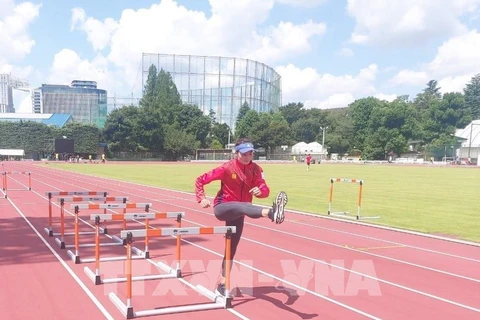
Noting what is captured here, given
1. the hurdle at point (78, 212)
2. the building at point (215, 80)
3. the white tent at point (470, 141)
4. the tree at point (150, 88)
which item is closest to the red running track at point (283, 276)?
the hurdle at point (78, 212)

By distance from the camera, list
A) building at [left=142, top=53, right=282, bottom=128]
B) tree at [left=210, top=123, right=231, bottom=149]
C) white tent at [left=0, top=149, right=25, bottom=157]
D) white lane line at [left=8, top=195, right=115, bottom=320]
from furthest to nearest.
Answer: building at [left=142, top=53, right=282, bottom=128]
tree at [left=210, top=123, right=231, bottom=149]
white tent at [left=0, top=149, right=25, bottom=157]
white lane line at [left=8, top=195, right=115, bottom=320]

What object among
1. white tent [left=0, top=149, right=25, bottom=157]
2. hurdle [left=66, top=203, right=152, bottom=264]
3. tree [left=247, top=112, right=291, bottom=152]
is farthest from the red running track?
tree [left=247, top=112, right=291, bottom=152]

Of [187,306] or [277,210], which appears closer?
[277,210]

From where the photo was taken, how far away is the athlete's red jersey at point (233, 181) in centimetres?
562

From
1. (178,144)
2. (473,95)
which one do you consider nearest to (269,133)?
(178,144)

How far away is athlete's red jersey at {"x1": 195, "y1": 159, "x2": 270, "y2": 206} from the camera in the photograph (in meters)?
5.62

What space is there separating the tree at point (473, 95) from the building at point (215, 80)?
57.2m

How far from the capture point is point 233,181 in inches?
221

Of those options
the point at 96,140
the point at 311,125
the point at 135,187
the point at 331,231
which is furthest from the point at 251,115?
the point at 331,231

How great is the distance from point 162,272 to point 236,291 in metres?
1.51

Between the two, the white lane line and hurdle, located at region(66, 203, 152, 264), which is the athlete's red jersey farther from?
hurdle, located at region(66, 203, 152, 264)

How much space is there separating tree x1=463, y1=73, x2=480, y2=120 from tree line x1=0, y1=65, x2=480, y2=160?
763 inches

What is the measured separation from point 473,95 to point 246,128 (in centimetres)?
6755

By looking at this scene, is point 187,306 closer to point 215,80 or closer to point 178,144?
point 178,144
